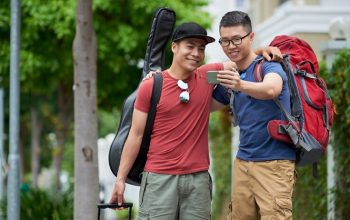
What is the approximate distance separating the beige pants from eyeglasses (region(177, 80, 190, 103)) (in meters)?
0.51

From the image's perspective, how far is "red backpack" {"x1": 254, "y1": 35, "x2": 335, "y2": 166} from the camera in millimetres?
5209

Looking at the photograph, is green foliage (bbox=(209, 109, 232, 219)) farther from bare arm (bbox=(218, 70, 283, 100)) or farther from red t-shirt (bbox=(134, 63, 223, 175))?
bare arm (bbox=(218, 70, 283, 100))

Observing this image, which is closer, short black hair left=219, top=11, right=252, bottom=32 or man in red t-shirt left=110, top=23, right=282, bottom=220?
short black hair left=219, top=11, right=252, bottom=32

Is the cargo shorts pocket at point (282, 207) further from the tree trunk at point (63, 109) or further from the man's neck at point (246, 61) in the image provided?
the tree trunk at point (63, 109)

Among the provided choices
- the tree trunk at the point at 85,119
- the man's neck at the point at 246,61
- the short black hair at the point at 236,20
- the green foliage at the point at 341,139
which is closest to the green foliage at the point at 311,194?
the green foliage at the point at 341,139

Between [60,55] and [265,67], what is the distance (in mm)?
11167

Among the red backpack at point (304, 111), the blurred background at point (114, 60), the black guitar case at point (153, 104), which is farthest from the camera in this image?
the blurred background at point (114, 60)

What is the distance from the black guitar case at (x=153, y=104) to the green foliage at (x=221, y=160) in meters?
9.85

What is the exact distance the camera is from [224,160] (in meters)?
17.5

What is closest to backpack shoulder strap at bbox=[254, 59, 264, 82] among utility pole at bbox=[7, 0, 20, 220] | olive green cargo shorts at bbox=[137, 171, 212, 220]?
olive green cargo shorts at bbox=[137, 171, 212, 220]

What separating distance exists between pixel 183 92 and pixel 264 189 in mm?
742

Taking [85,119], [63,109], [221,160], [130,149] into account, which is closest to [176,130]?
[130,149]

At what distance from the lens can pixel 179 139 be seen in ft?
17.7

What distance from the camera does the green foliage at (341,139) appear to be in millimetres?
8758
